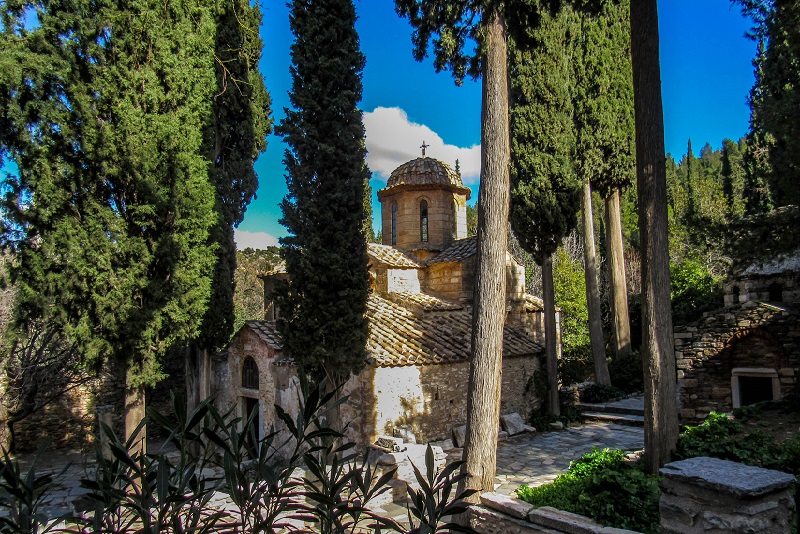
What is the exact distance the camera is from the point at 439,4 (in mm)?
7270

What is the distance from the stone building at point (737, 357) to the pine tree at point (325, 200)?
24.2 ft

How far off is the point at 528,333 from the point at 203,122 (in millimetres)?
10559

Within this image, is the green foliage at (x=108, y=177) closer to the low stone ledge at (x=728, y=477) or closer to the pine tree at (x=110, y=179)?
the pine tree at (x=110, y=179)

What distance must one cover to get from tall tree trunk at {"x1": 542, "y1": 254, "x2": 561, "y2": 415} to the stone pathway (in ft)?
2.74

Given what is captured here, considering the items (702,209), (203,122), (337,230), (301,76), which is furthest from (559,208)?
(702,209)

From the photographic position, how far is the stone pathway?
26.5ft

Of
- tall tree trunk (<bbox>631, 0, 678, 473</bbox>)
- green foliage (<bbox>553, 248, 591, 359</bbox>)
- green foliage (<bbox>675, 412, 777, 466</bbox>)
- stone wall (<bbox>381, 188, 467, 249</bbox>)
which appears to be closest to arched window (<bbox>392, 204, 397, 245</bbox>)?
stone wall (<bbox>381, 188, 467, 249</bbox>)

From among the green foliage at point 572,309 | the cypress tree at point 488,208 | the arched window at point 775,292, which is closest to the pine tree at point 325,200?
the cypress tree at point 488,208

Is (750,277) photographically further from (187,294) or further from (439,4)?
(187,294)

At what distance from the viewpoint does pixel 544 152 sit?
1212 centimetres

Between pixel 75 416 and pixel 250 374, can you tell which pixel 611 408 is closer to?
pixel 250 374

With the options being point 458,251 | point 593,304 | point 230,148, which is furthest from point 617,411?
point 230,148

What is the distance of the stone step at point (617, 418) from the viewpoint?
11.8 meters

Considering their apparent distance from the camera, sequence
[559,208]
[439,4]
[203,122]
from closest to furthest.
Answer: [439,4] → [203,122] → [559,208]
